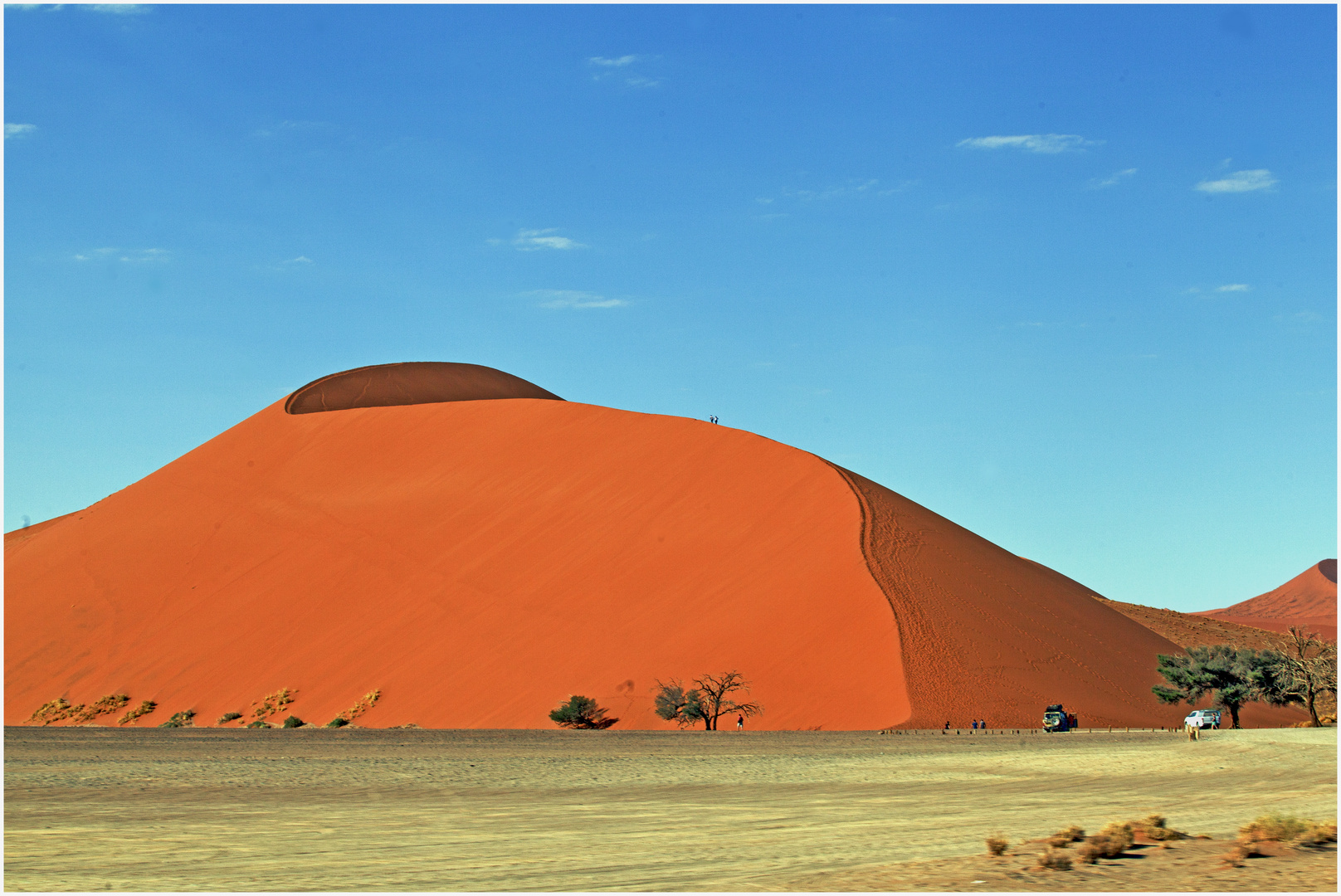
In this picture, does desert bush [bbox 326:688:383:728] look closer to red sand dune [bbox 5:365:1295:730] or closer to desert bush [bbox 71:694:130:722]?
red sand dune [bbox 5:365:1295:730]

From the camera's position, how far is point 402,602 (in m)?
60.0

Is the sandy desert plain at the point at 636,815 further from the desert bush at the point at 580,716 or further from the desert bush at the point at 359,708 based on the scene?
the desert bush at the point at 359,708

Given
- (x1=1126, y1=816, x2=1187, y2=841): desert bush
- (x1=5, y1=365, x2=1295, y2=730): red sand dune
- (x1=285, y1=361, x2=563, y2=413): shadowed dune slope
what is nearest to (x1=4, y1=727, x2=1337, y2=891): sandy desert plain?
(x1=1126, y1=816, x2=1187, y2=841): desert bush

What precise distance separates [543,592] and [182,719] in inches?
612

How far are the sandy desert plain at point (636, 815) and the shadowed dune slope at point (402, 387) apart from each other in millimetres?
58316

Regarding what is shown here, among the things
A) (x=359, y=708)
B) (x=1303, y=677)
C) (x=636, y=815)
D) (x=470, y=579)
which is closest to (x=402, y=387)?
(x=470, y=579)

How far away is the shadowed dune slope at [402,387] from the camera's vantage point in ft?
290

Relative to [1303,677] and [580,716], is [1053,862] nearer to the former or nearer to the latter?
[580,716]

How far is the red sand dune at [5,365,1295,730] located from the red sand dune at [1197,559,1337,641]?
278ft

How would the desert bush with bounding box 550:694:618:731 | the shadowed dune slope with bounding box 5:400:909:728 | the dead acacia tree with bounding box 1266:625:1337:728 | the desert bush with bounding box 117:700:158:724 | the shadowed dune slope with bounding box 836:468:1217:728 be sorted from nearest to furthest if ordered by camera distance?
the dead acacia tree with bounding box 1266:625:1337:728 < the desert bush with bounding box 550:694:618:731 < the shadowed dune slope with bounding box 836:468:1217:728 < the shadowed dune slope with bounding box 5:400:909:728 < the desert bush with bounding box 117:700:158:724

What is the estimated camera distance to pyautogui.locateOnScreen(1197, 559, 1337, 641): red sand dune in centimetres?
13750

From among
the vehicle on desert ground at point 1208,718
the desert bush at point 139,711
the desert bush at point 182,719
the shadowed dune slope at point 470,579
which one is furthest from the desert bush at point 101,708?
the vehicle on desert ground at point 1208,718

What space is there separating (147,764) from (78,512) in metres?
69.4

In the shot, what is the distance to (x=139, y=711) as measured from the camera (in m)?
56.3
